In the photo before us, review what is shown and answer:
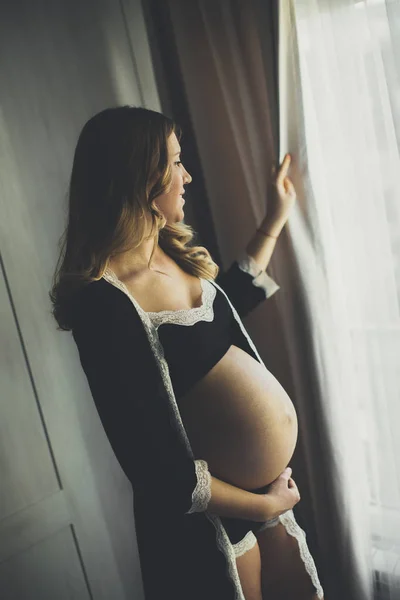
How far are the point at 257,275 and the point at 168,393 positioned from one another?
439mm

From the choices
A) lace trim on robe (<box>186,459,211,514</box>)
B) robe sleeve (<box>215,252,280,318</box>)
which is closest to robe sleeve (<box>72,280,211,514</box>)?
lace trim on robe (<box>186,459,211,514</box>)

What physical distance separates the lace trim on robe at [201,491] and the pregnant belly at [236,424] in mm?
82

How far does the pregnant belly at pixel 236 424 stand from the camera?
1.15m

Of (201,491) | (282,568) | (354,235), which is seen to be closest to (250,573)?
(282,568)

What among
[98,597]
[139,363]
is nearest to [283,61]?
[139,363]

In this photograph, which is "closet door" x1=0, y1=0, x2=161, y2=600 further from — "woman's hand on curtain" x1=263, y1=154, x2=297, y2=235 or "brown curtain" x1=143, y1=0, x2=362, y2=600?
"woman's hand on curtain" x1=263, y1=154, x2=297, y2=235

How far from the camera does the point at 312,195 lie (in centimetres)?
133

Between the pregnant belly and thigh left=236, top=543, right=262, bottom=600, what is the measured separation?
0.13m

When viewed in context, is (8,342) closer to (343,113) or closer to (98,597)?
(98,597)

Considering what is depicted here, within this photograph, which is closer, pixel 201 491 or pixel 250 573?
pixel 201 491

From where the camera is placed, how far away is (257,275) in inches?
55.7

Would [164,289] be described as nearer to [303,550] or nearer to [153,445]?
[153,445]

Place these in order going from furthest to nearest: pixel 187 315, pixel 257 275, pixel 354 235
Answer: pixel 257 275 < pixel 354 235 < pixel 187 315

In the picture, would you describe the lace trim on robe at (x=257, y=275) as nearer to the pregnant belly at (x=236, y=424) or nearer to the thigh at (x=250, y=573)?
the pregnant belly at (x=236, y=424)
